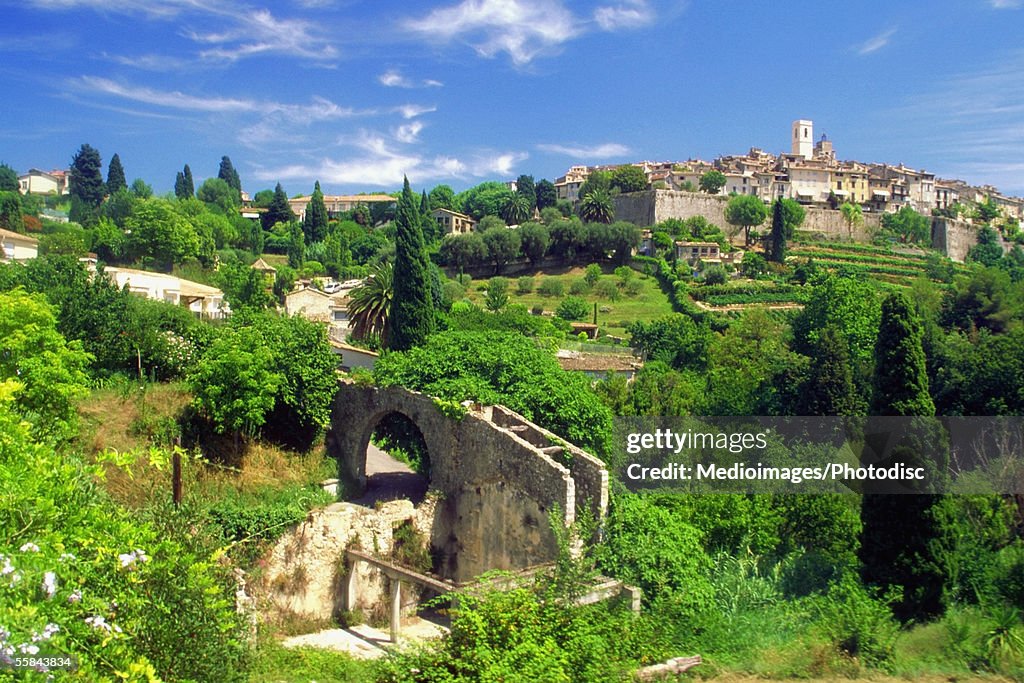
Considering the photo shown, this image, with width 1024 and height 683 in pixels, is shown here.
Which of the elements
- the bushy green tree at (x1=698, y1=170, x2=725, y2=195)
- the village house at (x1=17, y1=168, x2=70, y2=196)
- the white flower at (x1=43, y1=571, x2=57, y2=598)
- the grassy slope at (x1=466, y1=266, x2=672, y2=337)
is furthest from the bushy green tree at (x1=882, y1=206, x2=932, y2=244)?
the village house at (x1=17, y1=168, x2=70, y2=196)

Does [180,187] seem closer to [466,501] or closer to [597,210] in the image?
[597,210]

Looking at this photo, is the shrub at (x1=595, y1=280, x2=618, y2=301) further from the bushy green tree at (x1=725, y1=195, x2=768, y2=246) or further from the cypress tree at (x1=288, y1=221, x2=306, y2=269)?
the cypress tree at (x1=288, y1=221, x2=306, y2=269)

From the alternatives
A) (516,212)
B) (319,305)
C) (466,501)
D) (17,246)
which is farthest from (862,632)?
(516,212)

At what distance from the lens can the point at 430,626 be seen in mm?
18172

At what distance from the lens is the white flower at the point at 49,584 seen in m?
6.68

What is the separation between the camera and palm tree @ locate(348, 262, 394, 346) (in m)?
33.1

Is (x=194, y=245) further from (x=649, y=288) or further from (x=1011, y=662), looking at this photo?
(x=1011, y=662)

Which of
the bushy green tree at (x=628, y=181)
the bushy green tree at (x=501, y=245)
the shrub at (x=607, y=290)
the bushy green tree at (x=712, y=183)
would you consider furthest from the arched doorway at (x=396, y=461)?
the bushy green tree at (x=712, y=183)

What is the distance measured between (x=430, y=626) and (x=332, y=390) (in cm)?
694

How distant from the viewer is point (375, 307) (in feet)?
109

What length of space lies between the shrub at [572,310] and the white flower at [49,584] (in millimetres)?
52959

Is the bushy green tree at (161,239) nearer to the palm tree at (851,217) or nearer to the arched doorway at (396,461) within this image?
the arched doorway at (396,461)

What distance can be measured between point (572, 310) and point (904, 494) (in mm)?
43642

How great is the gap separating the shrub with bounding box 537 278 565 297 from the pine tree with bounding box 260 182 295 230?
4680cm
